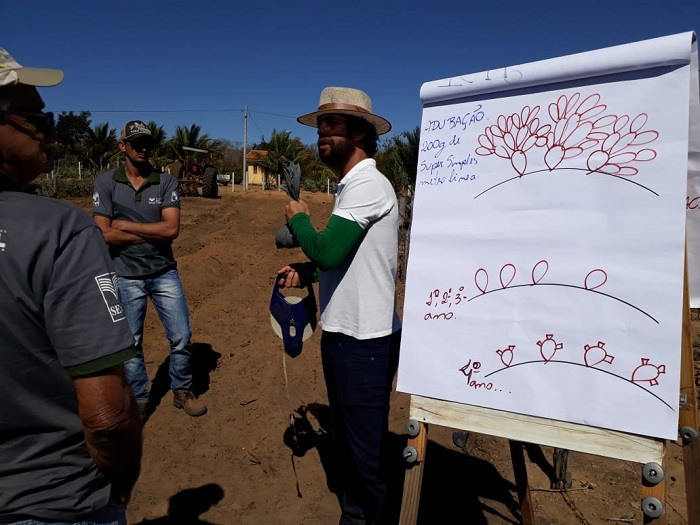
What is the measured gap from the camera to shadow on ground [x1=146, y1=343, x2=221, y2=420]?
13.7ft

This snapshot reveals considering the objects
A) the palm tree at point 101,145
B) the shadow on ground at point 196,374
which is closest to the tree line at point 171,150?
the palm tree at point 101,145

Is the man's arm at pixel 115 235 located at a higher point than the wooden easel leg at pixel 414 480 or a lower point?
higher

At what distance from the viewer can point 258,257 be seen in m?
9.53

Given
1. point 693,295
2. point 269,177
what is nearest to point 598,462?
point 693,295

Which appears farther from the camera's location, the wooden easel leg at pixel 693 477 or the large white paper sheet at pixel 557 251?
the wooden easel leg at pixel 693 477

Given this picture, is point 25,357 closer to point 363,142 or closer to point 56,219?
point 56,219

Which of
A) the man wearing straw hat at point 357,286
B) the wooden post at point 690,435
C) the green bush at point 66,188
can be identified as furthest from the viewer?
the green bush at point 66,188

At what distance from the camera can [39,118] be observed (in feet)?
3.91

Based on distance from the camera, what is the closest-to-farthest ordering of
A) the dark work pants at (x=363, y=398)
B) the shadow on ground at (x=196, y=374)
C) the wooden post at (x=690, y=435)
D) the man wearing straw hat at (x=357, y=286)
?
1. the wooden post at (x=690, y=435)
2. the man wearing straw hat at (x=357, y=286)
3. the dark work pants at (x=363, y=398)
4. the shadow on ground at (x=196, y=374)

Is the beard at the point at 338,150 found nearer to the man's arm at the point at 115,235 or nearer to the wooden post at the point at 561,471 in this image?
the man's arm at the point at 115,235

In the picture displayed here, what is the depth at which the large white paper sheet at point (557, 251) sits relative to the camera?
4.83 ft

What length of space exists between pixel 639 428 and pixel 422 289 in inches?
32.1

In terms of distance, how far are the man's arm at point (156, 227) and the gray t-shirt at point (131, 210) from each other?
6 centimetres

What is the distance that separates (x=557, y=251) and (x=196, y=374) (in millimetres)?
3850
